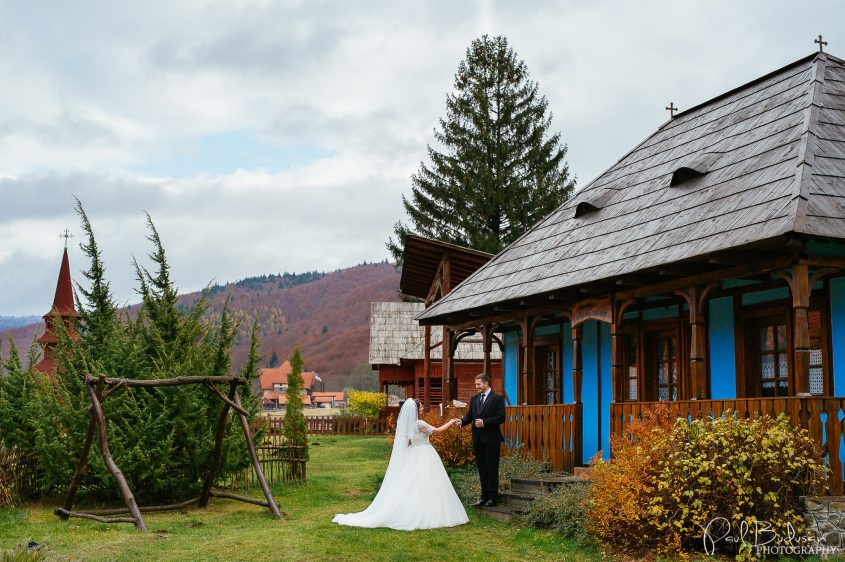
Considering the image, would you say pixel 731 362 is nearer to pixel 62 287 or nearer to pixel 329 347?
pixel 62 287

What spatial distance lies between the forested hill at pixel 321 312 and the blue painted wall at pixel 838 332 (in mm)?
80127

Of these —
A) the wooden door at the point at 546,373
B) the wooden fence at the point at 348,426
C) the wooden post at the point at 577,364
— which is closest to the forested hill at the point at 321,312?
the wooden fence at the point at 348,426

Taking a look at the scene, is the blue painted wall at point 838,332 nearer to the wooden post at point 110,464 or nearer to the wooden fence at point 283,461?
the wooden post at point 110,464

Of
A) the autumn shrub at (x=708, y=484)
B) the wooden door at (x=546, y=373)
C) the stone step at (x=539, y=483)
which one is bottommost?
the stone step at (x=539, y=483)

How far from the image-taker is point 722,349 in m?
12.6

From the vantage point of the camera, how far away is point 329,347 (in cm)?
11850

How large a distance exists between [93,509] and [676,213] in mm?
9728

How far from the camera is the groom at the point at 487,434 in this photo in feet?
39.4

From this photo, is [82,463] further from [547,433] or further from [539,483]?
[547,433]

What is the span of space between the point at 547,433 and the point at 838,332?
16.6 ft

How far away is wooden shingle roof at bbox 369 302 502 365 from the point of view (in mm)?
33969

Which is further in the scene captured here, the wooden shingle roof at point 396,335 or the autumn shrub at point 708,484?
the wooden shingle roof at point 396,335

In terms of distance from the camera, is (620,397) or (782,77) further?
(782,77)

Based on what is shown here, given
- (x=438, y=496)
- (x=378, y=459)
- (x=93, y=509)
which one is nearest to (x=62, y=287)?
(x=378, y=459)
